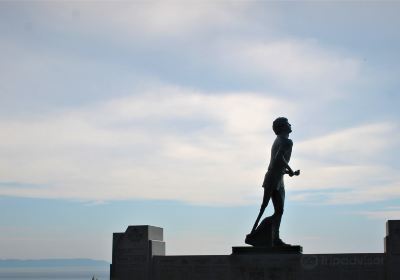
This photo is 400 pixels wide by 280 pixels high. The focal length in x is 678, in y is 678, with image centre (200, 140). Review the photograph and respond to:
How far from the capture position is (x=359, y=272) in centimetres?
1936

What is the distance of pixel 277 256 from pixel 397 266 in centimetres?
335

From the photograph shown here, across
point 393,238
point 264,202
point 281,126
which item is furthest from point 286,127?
point 393,238

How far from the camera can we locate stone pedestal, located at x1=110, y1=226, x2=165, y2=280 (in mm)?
21172

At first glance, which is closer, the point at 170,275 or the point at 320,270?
the point at 320,270

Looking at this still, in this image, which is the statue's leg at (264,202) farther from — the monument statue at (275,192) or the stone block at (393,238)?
the stone block at (393,238)

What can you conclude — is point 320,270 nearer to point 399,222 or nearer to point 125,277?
point 399,222

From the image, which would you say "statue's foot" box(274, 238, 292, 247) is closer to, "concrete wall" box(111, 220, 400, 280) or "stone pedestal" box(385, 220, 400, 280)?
"concrete wall" box(111, 220, 400, 280)

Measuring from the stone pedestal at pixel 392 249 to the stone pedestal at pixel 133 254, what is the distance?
23.5 feet

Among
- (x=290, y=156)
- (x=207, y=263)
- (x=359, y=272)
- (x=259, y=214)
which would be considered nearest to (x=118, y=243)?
(x=207, y=263)

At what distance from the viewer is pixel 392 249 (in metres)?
19.2

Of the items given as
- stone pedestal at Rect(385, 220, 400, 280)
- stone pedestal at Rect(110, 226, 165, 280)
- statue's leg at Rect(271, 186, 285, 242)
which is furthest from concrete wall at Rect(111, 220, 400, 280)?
stone pedestal at Rect(110, 226, 165, 280)

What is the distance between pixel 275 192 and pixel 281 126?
1975 millimetres

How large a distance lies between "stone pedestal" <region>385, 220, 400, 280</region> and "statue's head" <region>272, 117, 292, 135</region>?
3.93 metres

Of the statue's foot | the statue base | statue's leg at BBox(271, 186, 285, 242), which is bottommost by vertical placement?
the statue base
